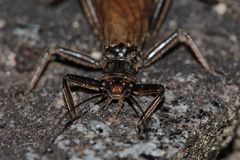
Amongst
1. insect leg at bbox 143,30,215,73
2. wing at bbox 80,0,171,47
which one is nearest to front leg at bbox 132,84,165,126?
insect leg at bbox 143,30,215,73

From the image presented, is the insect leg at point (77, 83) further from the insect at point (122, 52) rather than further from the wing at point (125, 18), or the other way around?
the wing at point (125, 18)

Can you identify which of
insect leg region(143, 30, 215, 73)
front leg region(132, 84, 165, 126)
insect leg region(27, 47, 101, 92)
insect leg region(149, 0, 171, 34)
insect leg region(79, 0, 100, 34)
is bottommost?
front leg region(132, 84, 165, 126)

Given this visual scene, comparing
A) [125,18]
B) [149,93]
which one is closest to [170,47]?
[125,18]

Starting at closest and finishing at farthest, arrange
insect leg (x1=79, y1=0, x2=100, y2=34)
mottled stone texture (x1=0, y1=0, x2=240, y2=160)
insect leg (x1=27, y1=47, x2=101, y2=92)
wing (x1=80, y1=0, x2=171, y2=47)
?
mottled stone texture (x1=0, y1=0, x2=240, y2=160) → insect leg (x1=27, y1=47, x2=101, y2=92) → wing (x1=80, y1=0, x2=171, y2=47) → insect leg (x1=79, y1=0, x2=100, y2=34)

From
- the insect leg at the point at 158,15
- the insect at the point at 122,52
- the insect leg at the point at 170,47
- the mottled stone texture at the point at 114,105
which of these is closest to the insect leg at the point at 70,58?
the insect at the point at 122,52

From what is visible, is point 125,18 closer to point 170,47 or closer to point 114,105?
point 170,47

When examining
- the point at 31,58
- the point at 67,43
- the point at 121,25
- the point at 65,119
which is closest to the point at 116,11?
the point at 121,25

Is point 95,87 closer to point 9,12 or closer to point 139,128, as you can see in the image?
point 139,128

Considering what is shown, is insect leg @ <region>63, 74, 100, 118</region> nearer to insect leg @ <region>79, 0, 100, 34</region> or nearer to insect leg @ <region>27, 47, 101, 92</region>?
insect leg @ <region>27, 47, 101, 92</region>
